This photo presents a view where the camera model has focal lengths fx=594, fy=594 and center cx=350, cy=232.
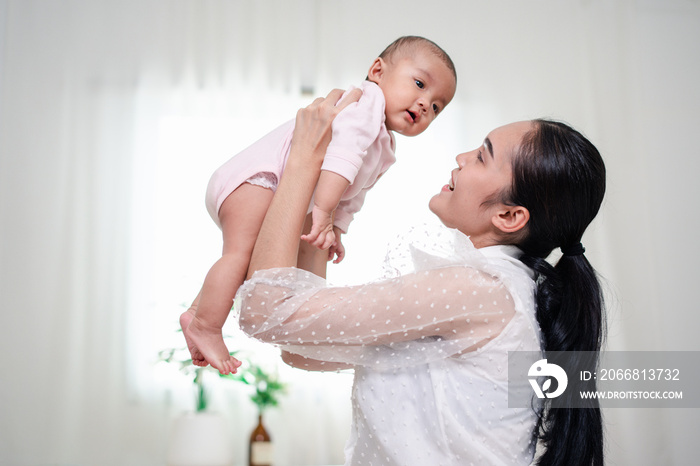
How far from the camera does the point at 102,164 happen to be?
3.09 m

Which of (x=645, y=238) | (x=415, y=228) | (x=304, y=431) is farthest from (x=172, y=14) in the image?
(x=645, y=238)

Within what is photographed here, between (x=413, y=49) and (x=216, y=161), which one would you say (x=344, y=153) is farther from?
(x=216, y=161)

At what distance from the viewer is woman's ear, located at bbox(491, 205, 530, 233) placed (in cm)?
114

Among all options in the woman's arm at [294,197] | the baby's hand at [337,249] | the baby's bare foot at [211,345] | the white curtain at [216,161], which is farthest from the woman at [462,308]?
the white curtain at [216,161]

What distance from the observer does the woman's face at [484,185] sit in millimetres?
1143

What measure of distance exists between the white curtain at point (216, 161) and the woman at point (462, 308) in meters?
1.98

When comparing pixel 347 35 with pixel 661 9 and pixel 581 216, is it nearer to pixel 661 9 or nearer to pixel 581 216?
pixel 661 9

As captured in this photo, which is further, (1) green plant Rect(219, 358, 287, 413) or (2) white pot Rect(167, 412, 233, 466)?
(1) green plant Rect(219, 358, 287, 413)

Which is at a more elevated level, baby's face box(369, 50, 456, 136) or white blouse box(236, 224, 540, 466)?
baby's face box(369, 50, 456, 136)

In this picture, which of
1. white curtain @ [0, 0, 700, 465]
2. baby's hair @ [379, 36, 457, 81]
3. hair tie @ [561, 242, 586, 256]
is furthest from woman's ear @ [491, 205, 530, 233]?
white curtain @ [0, 0, 700, 465]

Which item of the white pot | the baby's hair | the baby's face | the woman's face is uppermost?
the baby's hair

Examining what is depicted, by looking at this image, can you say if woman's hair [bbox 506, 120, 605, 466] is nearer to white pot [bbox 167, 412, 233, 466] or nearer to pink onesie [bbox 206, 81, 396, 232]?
pink onesie [bbox 206, 81, 396, 232]

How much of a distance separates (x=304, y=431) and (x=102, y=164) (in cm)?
173

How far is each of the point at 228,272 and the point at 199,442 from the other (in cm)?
176
